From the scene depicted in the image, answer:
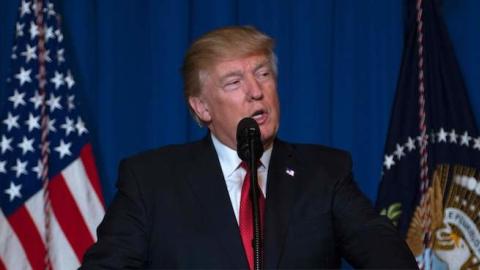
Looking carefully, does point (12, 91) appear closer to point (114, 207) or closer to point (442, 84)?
point (114, 207)

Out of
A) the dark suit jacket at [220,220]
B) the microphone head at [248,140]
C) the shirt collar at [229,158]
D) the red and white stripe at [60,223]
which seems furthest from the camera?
the red and white stripe at [60,223]

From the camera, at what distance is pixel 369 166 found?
3.53 metres

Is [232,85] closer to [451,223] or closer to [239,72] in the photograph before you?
[239,72]

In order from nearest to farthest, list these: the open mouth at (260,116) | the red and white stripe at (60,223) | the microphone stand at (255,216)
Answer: the microphone stand at (255,216), the open mouth at (260,116), the red and white stripe at (60,223)

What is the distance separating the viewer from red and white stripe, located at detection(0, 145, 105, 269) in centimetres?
314

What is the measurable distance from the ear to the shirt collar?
8 cm

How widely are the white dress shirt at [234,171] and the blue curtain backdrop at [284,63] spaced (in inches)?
46.6

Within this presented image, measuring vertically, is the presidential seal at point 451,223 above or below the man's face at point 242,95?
below

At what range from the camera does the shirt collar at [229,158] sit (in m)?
2.24

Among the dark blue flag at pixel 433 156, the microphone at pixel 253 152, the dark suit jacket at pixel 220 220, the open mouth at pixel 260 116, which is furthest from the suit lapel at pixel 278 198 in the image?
the dark blue flag at pixel 433 156

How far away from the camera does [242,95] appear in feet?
7.11

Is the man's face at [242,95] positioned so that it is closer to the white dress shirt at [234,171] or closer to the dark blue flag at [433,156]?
the white dress shirt at [234,171]

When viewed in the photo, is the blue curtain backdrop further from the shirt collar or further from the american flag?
the shirt collar

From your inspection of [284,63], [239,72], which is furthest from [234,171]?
[284,63]
